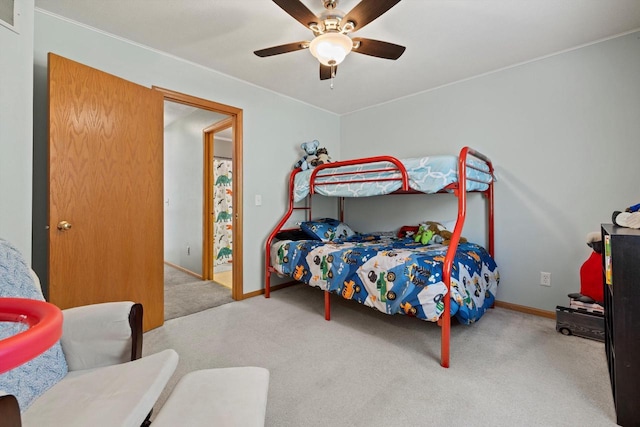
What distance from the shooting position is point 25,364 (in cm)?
107

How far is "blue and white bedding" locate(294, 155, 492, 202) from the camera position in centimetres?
219

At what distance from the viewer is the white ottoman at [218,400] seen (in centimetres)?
86

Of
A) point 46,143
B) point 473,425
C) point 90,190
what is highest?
point 46,143

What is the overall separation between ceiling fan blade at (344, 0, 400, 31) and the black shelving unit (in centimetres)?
154

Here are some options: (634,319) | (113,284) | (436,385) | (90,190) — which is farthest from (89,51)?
(634,319)

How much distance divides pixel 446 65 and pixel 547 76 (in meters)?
0.85

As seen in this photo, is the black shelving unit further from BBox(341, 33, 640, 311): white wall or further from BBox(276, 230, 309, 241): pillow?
BBox(276, 230, 309, 241): pillow

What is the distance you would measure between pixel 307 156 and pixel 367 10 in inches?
82.3

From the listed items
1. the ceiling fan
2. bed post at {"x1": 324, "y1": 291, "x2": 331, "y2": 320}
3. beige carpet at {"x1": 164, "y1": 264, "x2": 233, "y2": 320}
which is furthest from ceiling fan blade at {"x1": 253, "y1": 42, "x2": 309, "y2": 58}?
beige carpet at {"x1": 164, "y1": 264, "x2": 233, "y2": 320}

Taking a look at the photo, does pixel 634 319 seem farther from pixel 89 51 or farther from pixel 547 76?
pixel 89 51

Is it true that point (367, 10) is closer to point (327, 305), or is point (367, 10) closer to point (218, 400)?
point (218, 400)

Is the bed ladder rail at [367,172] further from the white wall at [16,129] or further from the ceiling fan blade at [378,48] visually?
the white wall at [16,129]

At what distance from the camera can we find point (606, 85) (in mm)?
2299

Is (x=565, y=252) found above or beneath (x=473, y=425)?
above
